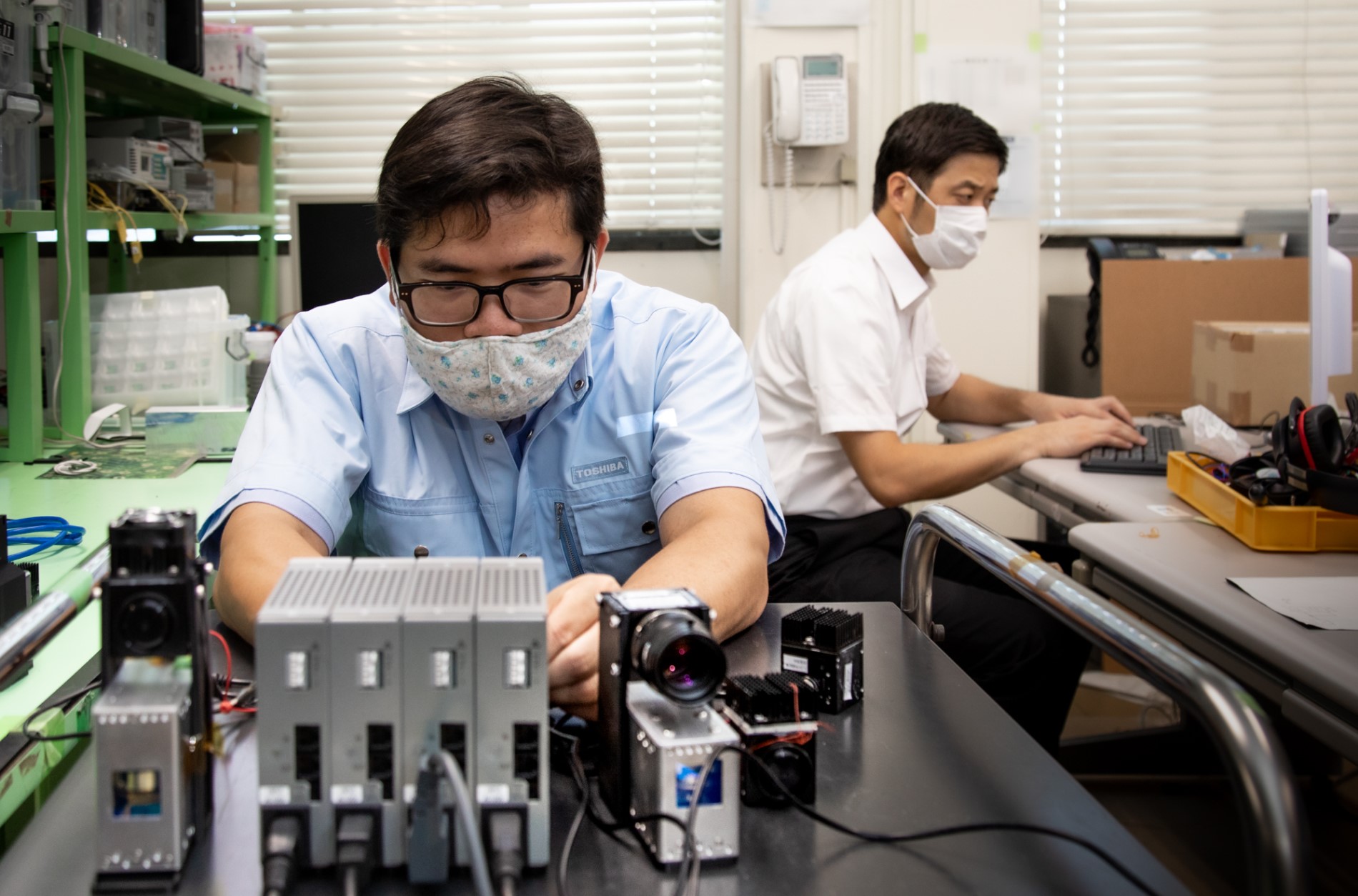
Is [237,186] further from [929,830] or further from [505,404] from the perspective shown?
[929,830]

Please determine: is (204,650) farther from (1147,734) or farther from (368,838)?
(1147,734)

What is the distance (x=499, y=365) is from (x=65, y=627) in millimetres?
506

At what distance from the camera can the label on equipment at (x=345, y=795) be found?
25.3 inches

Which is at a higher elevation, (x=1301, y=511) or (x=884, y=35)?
(x=884, y=35)

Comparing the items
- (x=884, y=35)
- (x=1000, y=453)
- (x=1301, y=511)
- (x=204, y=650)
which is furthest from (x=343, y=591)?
(x=884, y=35)

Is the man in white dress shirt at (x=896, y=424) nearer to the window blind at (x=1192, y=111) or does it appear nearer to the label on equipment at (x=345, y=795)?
the window blind at (x=1192, y=111)

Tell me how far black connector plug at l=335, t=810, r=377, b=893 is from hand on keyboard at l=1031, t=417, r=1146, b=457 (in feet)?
5.76

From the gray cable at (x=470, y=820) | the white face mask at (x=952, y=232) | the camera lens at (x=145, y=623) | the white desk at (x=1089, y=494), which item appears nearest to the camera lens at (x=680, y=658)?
the gray cable at (x=470, y=820)

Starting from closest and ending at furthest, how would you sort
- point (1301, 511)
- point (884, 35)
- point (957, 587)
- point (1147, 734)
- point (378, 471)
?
point (378, 471), point (1301, 511), point (957, 587), point (1147, 734), point (884, 35)

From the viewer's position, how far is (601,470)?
53.7 inches

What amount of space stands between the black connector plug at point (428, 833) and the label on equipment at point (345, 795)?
3 cm

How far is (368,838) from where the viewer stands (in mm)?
644

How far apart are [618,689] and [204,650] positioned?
0.26 metres

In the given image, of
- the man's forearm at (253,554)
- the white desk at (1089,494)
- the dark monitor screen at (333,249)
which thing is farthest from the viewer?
the dark monitor screen at (333,249)
